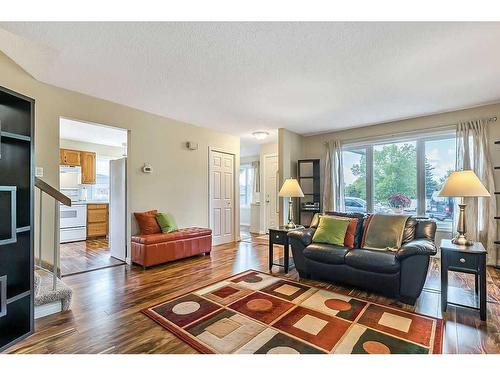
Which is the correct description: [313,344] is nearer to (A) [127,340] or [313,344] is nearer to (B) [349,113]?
(A) [127,340]

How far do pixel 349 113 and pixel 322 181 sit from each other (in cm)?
172

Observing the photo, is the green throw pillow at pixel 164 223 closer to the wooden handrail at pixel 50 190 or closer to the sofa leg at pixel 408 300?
the wooden handrail at pixel 50 190

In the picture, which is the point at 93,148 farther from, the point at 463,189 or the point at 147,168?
the point at 463,189

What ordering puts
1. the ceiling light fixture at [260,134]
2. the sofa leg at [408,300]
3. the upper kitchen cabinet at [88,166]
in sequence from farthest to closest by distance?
the upper kitchen cabinet at [88,166], the ceiling light fixture at [260,134], the sofa leg at [408,300]

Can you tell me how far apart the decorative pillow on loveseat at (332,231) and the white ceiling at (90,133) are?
4.03 m

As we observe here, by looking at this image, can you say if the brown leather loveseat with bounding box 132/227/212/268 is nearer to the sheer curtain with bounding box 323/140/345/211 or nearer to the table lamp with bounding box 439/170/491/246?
the sheer curtain with bounding box 323/140/345/211

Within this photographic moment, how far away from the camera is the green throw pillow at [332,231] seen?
3.26 metres

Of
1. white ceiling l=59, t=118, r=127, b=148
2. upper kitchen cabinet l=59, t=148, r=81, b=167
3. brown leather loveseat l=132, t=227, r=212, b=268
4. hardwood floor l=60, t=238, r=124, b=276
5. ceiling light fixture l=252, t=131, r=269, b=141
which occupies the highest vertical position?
white ceiling l=59, t=118, r=127, b=148

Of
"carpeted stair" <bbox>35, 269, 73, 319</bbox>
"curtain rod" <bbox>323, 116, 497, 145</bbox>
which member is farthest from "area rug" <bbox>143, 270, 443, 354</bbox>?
"curtain rod" <bbox>323, 116, 497, 145</bbox>

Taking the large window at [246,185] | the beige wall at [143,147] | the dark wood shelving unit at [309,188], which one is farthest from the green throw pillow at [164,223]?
the large window at [246,185]

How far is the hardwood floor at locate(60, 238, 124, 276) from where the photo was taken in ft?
12.5

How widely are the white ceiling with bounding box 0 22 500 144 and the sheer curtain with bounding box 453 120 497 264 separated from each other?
442 mm
